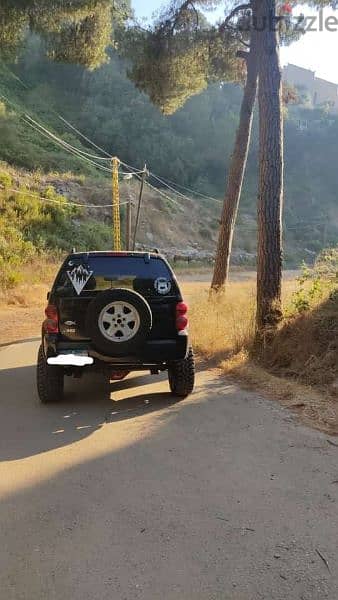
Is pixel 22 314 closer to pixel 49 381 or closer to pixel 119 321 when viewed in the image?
pixel 49 381

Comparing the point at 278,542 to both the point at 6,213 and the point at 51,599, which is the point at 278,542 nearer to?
the point at 51,599

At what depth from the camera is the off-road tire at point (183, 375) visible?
21.1 feet

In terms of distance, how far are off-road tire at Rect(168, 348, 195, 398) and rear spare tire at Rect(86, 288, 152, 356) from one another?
681 millimetres

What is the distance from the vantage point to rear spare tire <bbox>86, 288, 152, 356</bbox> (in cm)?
590

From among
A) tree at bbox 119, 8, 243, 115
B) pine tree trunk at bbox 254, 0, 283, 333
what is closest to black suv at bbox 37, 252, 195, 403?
pine tree trunk at bbox 254, 0, 283, 333

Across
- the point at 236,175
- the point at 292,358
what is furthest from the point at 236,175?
the point at 292,358

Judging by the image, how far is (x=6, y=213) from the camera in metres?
31.9

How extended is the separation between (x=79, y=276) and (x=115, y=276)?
419 millimetres

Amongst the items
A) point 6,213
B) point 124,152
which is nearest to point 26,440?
point 6,213

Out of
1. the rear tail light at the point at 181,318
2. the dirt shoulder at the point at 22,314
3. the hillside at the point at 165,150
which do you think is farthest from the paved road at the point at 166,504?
the hillside at the point at 165,150

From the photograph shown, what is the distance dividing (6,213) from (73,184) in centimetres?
1401

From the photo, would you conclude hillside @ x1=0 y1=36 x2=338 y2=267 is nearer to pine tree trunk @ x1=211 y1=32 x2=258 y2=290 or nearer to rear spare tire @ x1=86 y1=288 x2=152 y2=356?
pine tree trunk @ x1=211 y1=32 x2=258 y2=290

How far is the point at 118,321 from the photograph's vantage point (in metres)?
5.95

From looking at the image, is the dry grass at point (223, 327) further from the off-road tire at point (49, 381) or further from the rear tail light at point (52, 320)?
the rear tail light at point (52, 320)
